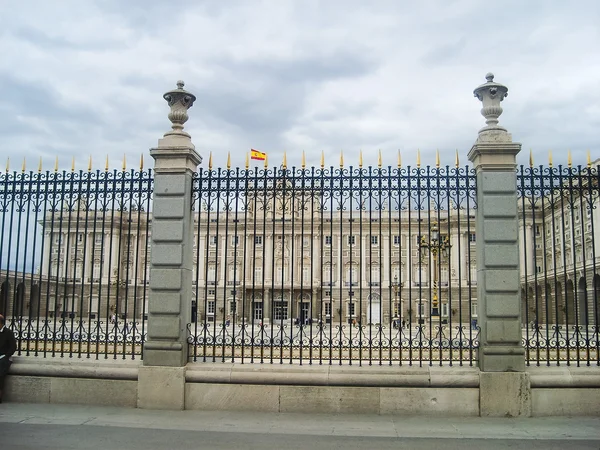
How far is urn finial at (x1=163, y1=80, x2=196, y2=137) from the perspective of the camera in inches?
395

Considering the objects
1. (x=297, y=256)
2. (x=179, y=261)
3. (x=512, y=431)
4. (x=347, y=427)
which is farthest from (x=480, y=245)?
(x=297, y=256)

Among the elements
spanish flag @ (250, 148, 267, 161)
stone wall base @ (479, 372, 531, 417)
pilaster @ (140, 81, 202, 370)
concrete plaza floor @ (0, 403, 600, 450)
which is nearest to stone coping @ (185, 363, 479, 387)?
stone wall base @ (479, 372, 531, 417)

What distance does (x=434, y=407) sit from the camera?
8820 millimetres

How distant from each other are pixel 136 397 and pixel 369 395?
3.76 metres

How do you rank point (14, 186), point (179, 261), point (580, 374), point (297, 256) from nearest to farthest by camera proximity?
1. point (580, 374)
2. point (179, 261)
3. point (14, 186)
4. point (297, 256)

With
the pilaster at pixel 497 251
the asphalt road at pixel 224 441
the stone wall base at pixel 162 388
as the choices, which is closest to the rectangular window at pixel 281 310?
the stone wall base at pixel 162 388

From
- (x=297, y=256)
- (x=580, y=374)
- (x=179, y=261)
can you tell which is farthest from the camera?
(x=297, y=256)

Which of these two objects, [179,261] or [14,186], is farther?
[14,186]

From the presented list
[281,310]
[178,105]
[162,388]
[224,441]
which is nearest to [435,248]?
[281,310]

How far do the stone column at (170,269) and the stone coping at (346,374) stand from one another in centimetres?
28

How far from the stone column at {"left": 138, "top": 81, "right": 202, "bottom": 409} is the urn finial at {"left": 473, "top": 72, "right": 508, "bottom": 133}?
4974mm

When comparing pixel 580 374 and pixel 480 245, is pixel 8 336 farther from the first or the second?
pixel 580 374

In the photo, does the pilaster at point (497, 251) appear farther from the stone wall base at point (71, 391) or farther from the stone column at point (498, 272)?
the stone wall base at point (71, 391)

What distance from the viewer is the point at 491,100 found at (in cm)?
958
